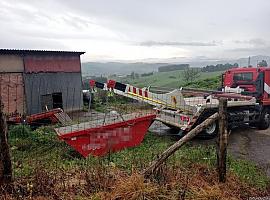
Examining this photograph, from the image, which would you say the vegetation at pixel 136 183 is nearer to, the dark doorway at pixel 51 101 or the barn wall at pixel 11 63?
the barn wall at pixel 11 63

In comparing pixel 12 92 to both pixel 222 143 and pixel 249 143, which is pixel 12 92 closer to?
pixel 249 143

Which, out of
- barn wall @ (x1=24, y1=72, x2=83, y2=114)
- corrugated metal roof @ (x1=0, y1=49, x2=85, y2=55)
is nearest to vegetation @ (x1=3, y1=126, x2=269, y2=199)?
corrugated metal roof @ (x1=0, y1=49, x2=85, y2=55)

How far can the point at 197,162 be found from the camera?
6.18 meters

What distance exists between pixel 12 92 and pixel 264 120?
12.5 m

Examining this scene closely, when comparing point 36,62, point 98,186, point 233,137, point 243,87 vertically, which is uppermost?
point 36,62

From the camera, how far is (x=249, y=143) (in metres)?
10.2

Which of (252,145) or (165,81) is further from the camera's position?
(165,81)

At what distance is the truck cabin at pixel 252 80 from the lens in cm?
1177

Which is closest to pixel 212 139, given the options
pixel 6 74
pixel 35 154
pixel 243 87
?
pixel 243 87

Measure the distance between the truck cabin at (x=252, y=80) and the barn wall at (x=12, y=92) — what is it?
10.7 metres

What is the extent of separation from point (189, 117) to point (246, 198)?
17.5 feet

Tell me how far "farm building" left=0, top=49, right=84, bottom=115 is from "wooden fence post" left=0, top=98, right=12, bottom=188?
479 inches

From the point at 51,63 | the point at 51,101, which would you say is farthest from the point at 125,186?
the point at 51,63

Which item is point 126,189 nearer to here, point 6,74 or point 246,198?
point 246,198
